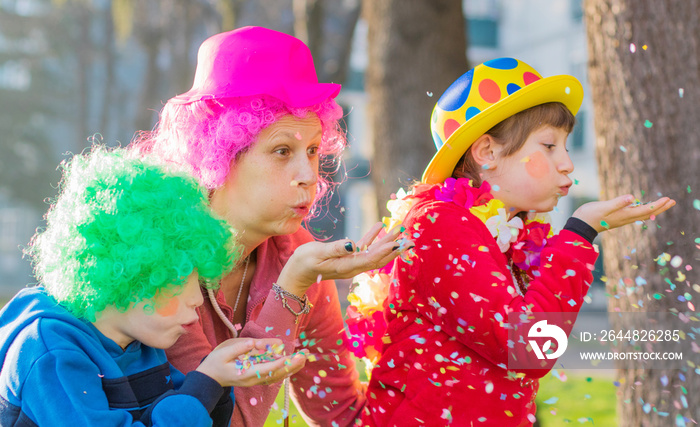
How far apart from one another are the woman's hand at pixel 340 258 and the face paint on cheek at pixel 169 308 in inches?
15.3

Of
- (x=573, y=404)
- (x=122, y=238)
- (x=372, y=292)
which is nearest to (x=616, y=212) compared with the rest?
(x=372, y=292)

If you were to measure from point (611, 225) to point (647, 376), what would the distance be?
1.43 meters

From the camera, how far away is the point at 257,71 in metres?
2.24

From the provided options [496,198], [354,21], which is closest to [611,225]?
[496,198]

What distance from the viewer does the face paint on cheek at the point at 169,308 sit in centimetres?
186

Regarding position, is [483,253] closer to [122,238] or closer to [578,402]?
[122,238]

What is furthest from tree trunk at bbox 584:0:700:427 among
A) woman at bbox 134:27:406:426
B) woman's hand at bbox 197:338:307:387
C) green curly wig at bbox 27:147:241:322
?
green curly wig at bbox 27:147:241:322

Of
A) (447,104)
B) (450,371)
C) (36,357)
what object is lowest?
(450,371)

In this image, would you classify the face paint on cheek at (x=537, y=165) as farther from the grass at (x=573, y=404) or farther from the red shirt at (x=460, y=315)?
the grass at (x=573, y=404)

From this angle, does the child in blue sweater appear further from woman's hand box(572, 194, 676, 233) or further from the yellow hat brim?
woman's hand box(572, 194, 676, 233)

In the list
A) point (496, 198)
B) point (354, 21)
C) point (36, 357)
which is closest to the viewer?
point (36, 357)

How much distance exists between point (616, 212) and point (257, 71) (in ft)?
3.89

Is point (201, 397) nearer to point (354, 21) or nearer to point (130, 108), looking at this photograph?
point (354, 21)

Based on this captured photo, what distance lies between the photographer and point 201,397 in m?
1.81
